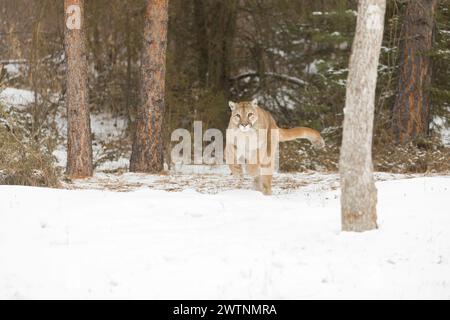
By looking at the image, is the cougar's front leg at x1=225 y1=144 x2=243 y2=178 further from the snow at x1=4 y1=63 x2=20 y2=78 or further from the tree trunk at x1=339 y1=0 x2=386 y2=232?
the snow at x1=4 y1=63 x2=20 y2=78

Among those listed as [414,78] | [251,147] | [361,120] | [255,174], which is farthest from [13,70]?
[361,120]

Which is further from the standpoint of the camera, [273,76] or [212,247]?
[273,76]

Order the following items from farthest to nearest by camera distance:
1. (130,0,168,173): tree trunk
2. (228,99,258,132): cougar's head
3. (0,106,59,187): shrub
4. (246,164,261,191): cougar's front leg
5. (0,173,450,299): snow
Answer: (130,0,168,173): tree trunk
(228,99,258,132): cougar's head
(246,164,261,191): cougar's front leg
(0,106,59,187): shrub
(0,173,450,299): snow

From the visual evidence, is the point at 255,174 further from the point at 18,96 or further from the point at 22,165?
the point at 18,96

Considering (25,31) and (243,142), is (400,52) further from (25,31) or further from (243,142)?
(25,31)

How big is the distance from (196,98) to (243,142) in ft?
19.8

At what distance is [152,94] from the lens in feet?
Result: 39.7

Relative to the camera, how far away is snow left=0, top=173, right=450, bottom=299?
5.11 m

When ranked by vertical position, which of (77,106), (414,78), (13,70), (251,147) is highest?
(13,70)

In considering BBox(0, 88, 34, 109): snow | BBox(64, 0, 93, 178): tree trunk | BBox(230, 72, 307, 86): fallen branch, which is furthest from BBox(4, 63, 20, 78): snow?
BBox(64, 0, 93, 178): tree trunk

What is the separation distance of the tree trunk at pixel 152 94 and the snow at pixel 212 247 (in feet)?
13.6

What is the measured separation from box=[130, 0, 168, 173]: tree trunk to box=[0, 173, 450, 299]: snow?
4.13m

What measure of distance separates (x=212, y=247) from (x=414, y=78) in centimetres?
885

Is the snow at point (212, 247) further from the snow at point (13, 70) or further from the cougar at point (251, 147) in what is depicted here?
the snow at point (13, 70)
